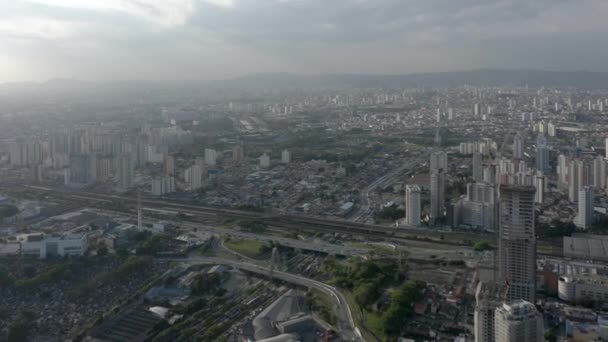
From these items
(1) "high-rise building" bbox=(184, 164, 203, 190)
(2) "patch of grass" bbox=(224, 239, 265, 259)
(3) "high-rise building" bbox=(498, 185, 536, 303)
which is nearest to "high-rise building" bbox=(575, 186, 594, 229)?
(3) "high-rise building" bbox=(498, 185, 536, 303)

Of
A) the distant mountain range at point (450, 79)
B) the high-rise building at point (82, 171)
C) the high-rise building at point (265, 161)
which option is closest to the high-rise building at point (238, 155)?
the high-rise building at point (265, 161)

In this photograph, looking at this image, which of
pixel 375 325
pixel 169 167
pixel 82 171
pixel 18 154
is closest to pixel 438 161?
pixel 169 167

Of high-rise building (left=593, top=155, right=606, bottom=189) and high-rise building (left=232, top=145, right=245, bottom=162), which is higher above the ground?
high-rise building (left=232, top=145, right=245, bottom=162)

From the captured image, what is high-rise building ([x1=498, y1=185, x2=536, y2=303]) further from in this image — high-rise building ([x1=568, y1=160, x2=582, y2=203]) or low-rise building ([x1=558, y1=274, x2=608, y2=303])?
high-rise building ([x1=568, y1=160, x2=582, y2=203])

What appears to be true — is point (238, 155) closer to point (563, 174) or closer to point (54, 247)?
point (54, 247)

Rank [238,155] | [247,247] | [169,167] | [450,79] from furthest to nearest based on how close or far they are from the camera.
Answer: [450,79]
[238,155]
[169,167]
[247,247]

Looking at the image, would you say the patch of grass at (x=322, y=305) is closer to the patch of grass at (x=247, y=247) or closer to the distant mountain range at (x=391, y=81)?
the patch of grass at (x=247, y=247)

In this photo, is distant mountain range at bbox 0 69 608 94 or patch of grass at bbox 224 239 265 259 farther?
distant mountain range at bbox 0 69 608 94
